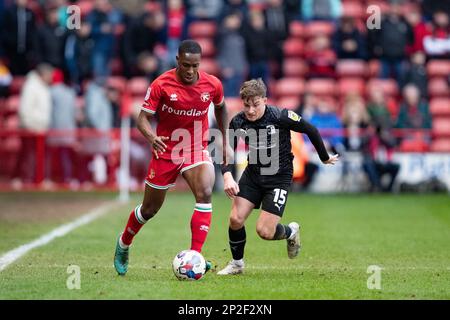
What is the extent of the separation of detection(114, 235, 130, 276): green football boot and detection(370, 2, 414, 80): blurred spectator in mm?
14537

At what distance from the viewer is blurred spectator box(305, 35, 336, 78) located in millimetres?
23016

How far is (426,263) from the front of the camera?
11008 millimetres

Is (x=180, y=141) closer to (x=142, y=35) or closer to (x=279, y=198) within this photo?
(x=279, y=198)

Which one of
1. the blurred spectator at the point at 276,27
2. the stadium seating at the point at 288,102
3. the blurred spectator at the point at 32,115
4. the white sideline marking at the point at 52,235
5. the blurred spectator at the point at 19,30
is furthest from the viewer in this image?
the blurred spectator at the point at 19,30

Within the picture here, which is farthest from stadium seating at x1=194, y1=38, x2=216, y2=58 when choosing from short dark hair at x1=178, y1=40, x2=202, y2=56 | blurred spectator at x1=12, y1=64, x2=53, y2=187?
short dark hair at x1=178, y1=40, x2=202, y2=56

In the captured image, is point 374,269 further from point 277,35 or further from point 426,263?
point 277,35

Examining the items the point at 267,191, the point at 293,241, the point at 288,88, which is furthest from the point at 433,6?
the point at 267,191

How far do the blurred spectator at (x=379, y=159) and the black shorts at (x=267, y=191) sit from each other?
36.1 feet

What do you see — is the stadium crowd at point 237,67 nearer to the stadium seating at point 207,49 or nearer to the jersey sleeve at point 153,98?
the stadium seating at point 207,49

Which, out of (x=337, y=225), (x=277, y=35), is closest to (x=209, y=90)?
(x=337, y=225)

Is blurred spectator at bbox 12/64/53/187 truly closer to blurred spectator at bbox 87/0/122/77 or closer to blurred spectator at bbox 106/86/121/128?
blurred spectator at bbox 106/86/121/128

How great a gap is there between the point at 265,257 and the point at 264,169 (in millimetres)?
1678

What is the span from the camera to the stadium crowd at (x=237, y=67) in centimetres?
2116

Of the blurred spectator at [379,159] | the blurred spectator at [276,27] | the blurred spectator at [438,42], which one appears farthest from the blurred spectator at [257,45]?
the blurred spectator at [438,42]
